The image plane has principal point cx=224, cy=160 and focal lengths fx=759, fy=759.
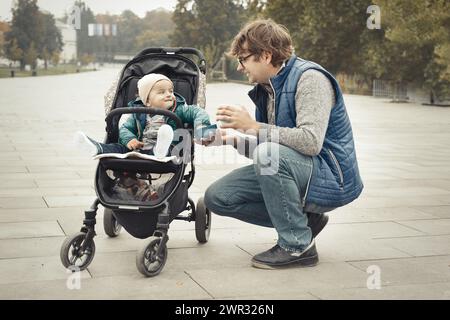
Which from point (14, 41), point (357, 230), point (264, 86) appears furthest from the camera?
point (14, 41)

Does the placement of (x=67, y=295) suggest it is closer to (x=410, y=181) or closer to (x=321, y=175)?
(x=321, y=175)

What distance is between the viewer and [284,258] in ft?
14.5

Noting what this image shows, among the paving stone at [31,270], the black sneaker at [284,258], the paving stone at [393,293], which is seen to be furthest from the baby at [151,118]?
the paving stone at [393,293]

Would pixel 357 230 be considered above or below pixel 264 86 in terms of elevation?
below

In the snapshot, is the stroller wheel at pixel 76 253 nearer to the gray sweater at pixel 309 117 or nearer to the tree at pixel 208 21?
the gray sweater at pixel 309 117

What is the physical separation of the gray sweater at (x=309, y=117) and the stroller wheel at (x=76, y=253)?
4.05ft

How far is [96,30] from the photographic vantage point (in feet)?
396

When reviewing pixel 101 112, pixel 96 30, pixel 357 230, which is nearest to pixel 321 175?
pixel 357 230

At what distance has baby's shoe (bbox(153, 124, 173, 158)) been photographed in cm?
431

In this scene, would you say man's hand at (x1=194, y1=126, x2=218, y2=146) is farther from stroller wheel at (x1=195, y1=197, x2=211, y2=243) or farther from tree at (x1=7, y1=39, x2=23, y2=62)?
tree at (x1=7, y1=39, x2=23, y2=62)

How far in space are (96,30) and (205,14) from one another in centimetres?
5009

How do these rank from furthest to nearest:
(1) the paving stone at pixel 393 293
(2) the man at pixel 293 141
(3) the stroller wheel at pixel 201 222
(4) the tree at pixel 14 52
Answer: (4) the tree at pixel 14 52, (3) the stroller wheel at pixel 201 222, (2) the man at pixel 293 141, (1) the paving stone at pixel 393 293

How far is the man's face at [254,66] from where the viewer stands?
4410 millimetres

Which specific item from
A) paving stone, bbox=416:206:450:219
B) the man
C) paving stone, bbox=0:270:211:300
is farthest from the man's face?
paving stone, bbox=416:206:450:219
